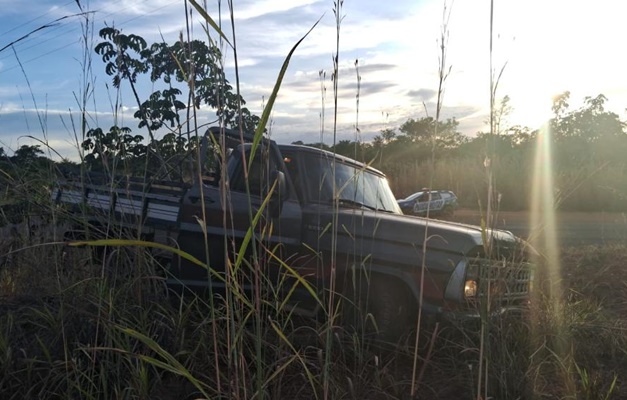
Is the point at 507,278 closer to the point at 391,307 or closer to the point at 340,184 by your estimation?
the point at 391,307

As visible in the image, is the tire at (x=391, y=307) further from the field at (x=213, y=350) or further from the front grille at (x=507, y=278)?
the front grille at (x=507, y=278)

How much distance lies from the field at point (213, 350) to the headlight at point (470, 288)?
0.74 feet

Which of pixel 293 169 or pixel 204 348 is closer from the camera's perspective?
pixel 204 348

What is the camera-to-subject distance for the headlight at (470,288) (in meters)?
4.22

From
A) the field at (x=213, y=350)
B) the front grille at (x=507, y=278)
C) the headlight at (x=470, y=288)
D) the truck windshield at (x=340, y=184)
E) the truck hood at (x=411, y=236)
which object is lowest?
the field at (x=213, y=350)

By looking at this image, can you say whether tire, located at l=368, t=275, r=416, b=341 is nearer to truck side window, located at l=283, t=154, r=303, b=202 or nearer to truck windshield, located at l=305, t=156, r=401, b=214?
truck windshield, located at l=305, t=156, r=401, b=214

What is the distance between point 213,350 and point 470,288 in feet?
6.02

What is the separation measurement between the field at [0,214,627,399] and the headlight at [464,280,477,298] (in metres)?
0.23

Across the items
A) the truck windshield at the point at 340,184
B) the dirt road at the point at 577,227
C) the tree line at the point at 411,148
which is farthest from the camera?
the dirt road at the point at 577,227

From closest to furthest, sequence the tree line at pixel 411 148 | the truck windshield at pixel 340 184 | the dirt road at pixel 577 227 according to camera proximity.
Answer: the tree line at pixel 411 148 < the truck windshield at pixel 340 184 < the dirt road at pixel 577 227

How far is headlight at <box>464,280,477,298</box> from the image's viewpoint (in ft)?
13.8

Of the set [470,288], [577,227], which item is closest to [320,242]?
[470,288]

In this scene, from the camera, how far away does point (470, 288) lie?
4.28 m

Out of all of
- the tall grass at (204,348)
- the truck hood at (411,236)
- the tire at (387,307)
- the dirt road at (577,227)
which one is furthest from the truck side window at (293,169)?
the dirt road at (577,227)
